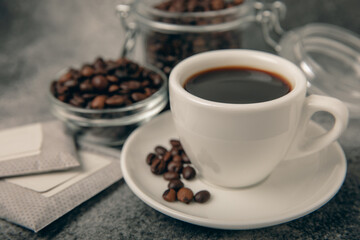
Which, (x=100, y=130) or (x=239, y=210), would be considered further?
(x=100, y=130)

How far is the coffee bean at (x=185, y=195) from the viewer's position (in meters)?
0.91

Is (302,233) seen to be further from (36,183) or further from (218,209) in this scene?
(36,183)

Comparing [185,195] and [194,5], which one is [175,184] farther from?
[194,5]

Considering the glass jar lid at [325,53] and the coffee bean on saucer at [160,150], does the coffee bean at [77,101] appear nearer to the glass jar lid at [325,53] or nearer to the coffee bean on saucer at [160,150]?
the coffee bean on saucer at [160,150]

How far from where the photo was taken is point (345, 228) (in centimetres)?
93

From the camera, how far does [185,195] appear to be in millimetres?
911

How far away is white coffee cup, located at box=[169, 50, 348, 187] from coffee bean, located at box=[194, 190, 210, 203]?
2.2 inches

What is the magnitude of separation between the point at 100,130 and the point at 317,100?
24.1 inches

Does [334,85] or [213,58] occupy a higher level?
[213,58]

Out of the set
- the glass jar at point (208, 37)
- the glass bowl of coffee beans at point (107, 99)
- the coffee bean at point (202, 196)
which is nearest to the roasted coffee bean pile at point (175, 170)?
the coffee bean at point (202, 196)

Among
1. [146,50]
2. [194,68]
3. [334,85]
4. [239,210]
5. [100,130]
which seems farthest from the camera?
[146,50]

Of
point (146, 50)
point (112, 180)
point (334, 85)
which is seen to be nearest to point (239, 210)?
point (112, 180)

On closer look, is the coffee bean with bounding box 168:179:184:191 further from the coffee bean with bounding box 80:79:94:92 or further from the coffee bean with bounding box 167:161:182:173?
the coffee bean with bounding box 80:79:94:92

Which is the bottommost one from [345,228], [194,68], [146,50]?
[345,228]
